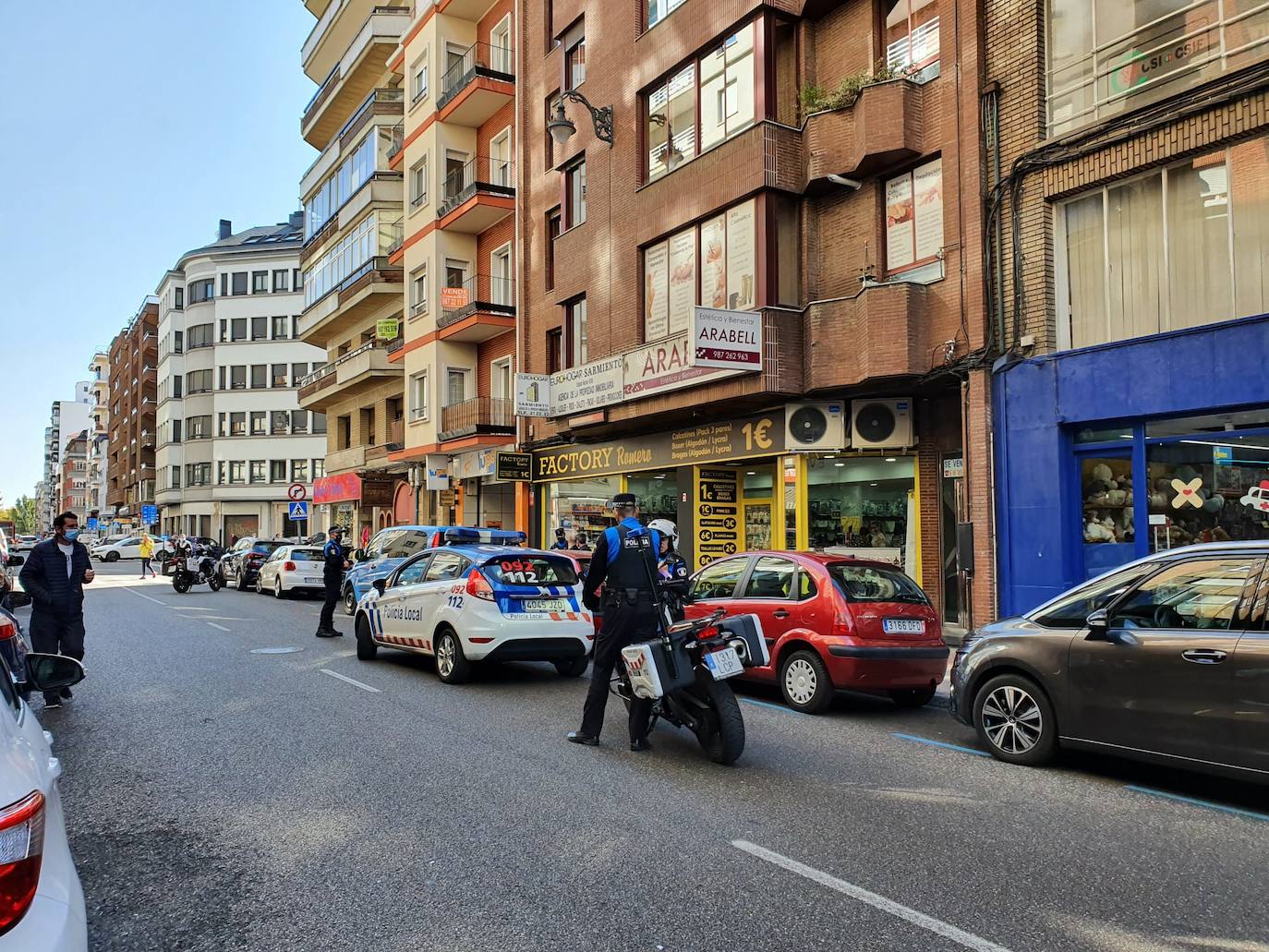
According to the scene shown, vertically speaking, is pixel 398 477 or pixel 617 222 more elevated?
pixel 617 222

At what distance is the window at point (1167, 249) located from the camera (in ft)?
36.8

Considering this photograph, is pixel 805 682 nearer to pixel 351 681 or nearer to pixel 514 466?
pixel 351 681

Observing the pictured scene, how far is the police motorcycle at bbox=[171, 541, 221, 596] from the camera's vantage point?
25984 millimetres

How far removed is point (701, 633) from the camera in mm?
6961

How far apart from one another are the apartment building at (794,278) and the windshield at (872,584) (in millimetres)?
4728

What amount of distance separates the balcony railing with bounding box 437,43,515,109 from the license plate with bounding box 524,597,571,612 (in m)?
20.8

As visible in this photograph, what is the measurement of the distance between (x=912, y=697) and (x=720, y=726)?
377 centimetres

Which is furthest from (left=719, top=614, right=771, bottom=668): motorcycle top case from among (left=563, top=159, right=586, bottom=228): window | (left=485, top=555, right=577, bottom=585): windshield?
(left=563, top=159, right=586, bottom=228): window

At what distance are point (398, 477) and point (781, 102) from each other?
77.0 feet

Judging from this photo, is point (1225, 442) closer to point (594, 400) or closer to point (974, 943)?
point (974, 943)

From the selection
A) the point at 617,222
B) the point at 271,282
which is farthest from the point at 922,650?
the point at 271,282

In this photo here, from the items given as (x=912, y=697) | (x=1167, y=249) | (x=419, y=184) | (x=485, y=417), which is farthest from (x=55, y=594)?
(x=419, y=184)

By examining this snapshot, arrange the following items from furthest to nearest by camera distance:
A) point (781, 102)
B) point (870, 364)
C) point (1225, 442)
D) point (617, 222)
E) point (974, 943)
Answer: point (617, 222) → point (781, 102) → point (870, 364) → point (1225, 442) → point (974, 943)

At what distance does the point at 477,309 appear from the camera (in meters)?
26.7
